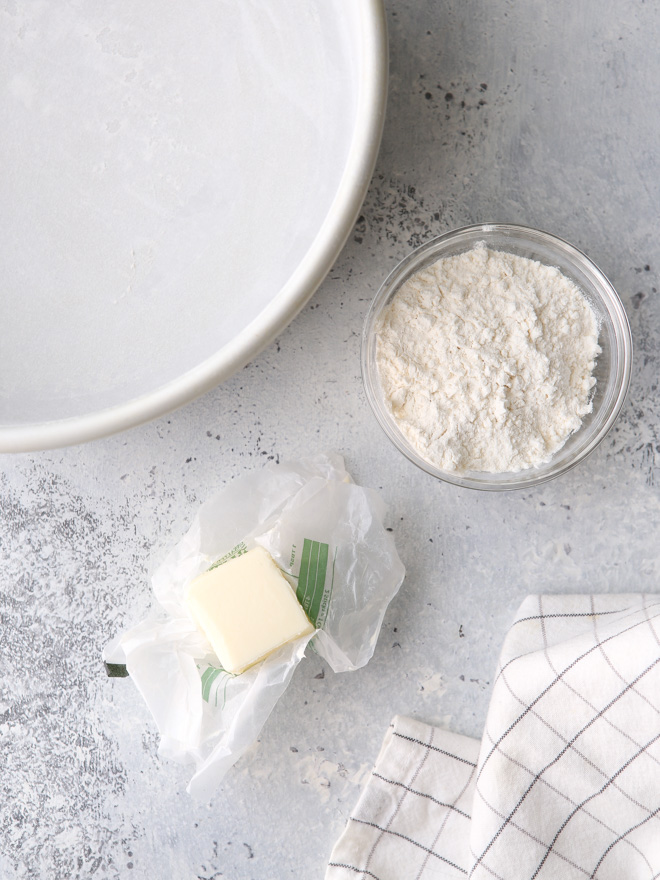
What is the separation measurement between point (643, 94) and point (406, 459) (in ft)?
1.52

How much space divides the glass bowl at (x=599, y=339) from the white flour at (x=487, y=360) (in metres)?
0.01

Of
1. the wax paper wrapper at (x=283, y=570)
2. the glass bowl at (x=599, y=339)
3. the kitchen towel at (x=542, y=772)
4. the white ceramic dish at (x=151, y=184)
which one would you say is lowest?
the kitchen towel at (x=542, y=772)

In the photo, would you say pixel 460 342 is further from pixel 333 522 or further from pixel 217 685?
pixel 217 685

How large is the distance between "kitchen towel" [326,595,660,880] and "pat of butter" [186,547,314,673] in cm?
18

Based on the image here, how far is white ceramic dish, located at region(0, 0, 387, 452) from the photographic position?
59 cm

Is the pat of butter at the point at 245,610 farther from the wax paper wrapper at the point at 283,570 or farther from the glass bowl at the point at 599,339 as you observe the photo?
the glass bowl at the point at 599,339

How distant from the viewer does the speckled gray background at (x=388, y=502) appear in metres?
0.71

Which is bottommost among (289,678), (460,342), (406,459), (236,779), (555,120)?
(236,779)

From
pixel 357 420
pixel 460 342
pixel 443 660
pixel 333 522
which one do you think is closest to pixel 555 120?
pixel 460 342

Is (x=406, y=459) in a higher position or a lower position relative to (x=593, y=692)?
higher

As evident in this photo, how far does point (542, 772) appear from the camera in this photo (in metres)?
0.70

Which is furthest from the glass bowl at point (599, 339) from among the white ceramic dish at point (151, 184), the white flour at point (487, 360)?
the white ceramic dish at point (151, 184)

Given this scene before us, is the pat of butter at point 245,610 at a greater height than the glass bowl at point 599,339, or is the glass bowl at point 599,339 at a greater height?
the glass bowl at point 599,339

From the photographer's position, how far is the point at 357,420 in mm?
743
